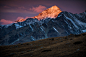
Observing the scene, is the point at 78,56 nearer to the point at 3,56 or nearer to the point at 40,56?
the point at 40,56

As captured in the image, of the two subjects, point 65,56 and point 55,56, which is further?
point 55,56

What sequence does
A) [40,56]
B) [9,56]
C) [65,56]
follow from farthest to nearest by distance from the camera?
[9,56], [40,56], [65,56]

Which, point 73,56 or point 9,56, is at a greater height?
point 9,56

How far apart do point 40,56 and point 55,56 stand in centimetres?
294

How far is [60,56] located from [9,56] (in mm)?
11089

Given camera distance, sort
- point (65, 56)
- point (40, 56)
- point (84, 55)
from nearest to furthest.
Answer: point (84, 55), point (65, 56), point (40, 56)

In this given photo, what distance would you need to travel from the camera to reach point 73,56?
34.3 feet

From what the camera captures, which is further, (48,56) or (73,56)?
(48,56)

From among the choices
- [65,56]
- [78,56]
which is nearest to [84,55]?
[78,56]

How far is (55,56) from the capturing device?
11.7 meters

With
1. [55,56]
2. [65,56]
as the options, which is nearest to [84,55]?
[65,56]

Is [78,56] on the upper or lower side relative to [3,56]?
lower

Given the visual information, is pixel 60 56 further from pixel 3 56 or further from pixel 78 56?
pixel 3 56

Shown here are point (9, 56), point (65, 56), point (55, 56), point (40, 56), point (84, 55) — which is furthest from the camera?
point (9, 56)
